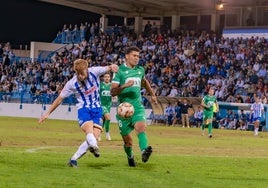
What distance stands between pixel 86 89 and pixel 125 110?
1.00 meters

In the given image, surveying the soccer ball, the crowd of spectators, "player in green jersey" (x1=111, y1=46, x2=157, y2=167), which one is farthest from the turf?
the crowd of spectators

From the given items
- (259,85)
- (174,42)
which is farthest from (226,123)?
(174,42)

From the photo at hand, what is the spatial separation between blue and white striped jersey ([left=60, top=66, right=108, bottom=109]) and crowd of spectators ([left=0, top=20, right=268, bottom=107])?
27095 millimetres

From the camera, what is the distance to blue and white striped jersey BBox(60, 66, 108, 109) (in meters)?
12.7

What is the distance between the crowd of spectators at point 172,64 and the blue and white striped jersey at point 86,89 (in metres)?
27.1

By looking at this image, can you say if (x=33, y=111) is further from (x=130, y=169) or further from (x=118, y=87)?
(x=130, y=169)

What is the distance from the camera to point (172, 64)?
4734cm

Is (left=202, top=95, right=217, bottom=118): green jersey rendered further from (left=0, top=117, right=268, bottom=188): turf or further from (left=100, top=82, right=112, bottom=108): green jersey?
(left=0, top=117, right=268, bottom=188): turf

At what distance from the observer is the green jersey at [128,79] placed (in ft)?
44.1

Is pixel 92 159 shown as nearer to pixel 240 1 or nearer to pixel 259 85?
pixel 259 85

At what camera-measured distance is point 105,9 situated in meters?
60.5

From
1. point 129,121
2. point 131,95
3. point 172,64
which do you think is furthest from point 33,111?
point 129,121

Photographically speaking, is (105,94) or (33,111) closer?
(105,94)

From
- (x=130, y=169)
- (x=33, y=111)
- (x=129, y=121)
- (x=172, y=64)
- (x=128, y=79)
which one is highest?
(x=172, y=64)
